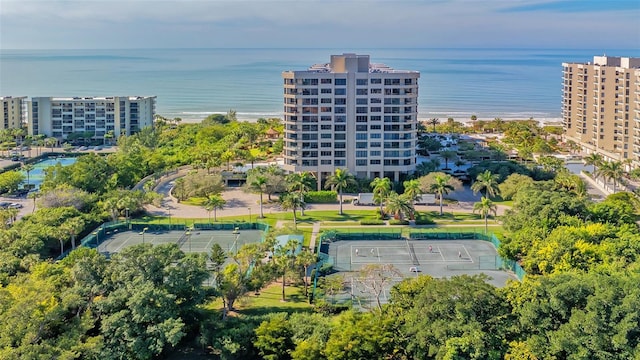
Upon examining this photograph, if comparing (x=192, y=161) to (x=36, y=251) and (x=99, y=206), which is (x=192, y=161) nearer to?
(x=99, y=206)

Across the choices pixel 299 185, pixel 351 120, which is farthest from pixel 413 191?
pixel 351 120

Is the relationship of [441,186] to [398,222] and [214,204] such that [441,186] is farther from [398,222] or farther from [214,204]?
[214,204]

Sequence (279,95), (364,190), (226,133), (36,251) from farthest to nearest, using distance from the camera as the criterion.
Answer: (279,95) → (226,133) → (364,190) → (36,251)

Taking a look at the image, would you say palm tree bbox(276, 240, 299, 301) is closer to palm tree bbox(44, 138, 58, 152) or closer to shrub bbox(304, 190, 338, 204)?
shrub bbox(304, 190, 338, 204)

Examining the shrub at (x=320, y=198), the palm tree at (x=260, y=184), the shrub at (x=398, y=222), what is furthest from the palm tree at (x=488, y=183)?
the palm tree at (x=260, y=184)

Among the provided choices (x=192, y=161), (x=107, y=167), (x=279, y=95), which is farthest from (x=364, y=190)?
(x=279, y=95)
